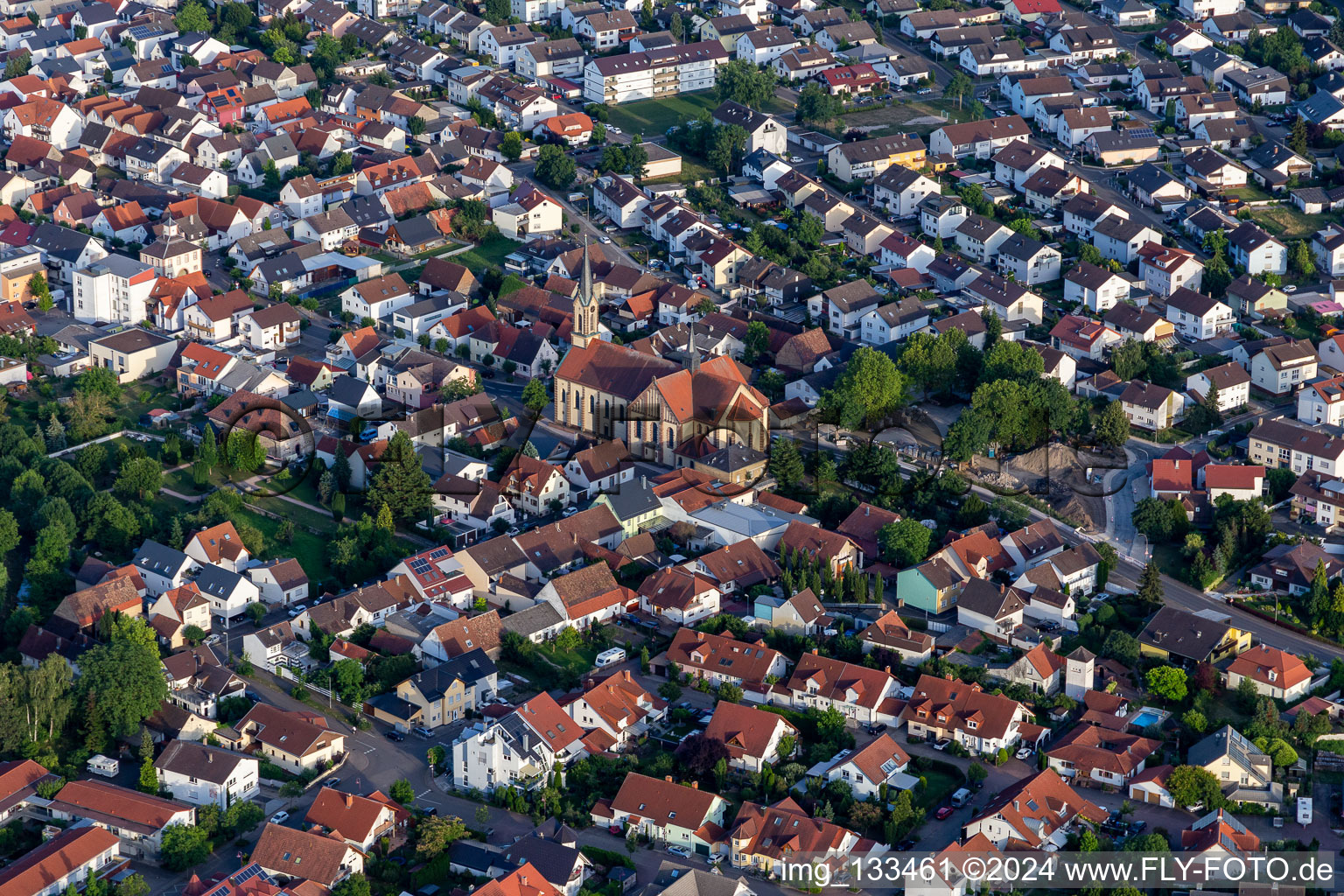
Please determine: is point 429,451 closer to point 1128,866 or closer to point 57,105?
point 1128,866

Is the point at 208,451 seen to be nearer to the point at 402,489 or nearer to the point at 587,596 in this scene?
the point at 402,489

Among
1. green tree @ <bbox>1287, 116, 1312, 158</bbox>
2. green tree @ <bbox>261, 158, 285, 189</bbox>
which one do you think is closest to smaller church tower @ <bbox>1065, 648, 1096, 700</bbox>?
green tree @ <bbox>1287, 116, 1312, 158</bbox>

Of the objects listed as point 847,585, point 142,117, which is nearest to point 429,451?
point 847,585

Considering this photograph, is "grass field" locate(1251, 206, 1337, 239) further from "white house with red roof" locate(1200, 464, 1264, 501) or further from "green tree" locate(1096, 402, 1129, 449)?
"white house with red roof" locate(1200, 464, 1264, 501)

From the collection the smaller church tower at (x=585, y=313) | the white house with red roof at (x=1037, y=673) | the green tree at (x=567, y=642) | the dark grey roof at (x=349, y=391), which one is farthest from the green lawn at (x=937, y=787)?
the dark grey roof at (x=349, y=391)

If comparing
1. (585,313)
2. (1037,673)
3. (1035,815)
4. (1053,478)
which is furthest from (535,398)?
(1035,815)
